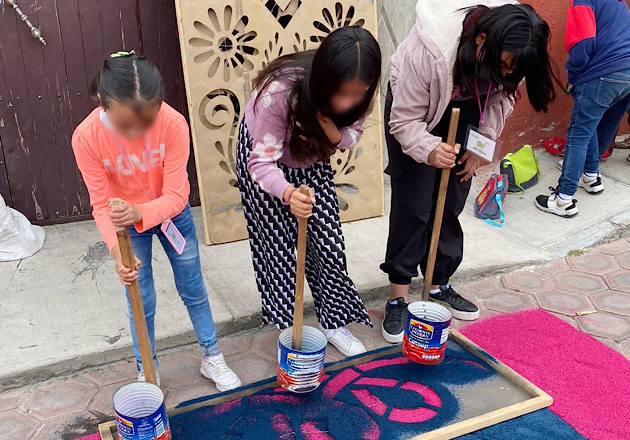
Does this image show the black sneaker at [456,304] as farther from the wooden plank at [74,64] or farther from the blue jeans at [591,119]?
the wooden plank at [74,64]

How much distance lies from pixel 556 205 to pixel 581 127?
1.82 feet

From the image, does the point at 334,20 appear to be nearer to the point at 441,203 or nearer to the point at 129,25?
the point at 129,25

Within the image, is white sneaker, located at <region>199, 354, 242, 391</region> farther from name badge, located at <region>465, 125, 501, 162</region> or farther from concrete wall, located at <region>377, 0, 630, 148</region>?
concrete wall, located at <region>377, 0, 630, 148</region>

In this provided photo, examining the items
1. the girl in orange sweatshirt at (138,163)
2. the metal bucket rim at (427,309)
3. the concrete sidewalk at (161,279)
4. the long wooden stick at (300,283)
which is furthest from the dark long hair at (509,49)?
the concrete sidewalk at (161,279)

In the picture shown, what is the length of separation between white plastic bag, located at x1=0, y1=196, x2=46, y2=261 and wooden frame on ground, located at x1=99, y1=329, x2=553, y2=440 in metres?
1.42

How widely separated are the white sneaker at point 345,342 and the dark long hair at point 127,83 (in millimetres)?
1434

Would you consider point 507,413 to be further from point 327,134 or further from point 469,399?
point 327,134

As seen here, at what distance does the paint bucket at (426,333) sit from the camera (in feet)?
7.84

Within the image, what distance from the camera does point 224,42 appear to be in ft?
10.6

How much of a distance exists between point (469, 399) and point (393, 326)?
54 centimetres

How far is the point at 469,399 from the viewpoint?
2426 mm

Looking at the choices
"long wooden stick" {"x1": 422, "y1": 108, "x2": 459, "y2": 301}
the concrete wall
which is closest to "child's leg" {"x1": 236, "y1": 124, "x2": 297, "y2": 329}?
"long wooden stick" {"x1": 422, "y1": 108, "x2": 459, "y2": 301}

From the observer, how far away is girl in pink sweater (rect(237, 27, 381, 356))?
1.83 meters

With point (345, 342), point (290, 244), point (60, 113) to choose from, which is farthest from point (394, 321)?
point (60, 113)
